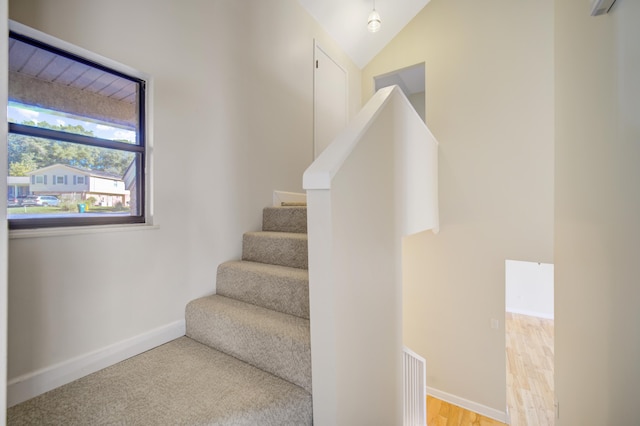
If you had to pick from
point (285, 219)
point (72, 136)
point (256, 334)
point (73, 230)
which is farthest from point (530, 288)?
point (72, 136)

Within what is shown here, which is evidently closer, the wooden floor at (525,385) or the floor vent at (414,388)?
the floor vent at (414,388)

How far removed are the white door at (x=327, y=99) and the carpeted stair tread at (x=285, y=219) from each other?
111cm

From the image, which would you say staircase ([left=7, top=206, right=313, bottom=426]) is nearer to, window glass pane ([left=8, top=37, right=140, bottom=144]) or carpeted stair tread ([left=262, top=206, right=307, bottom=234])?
carpeted stair tread ([left=262, top=206, right=307, bottom=234])

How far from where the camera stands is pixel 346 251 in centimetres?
109

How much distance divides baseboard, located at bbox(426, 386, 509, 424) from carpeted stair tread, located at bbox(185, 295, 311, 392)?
141 inches

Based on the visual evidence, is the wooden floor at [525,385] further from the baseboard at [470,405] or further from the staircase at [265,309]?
the staircase at [265,309]

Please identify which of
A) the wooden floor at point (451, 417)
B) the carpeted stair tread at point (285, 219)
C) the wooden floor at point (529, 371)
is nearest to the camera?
the carpeted stair tread at point (285, 219)

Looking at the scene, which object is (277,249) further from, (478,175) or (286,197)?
(478,175)

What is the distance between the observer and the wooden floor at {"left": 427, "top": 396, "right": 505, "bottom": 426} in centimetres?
339

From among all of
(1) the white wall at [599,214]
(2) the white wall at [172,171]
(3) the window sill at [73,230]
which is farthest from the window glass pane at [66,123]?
(1) the white wall at [599,214]

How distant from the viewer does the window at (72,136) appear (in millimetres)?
1100

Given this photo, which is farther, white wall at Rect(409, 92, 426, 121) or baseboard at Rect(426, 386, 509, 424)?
white wall at Rect(409, 92, 426, 121)

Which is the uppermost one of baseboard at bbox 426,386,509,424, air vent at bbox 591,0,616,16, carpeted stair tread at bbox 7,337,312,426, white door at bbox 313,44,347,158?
white door at bbox 313,44,347,158

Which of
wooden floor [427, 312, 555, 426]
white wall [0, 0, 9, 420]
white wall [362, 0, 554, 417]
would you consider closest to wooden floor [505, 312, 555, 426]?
wooden floor [427, 312, 555, 426]
